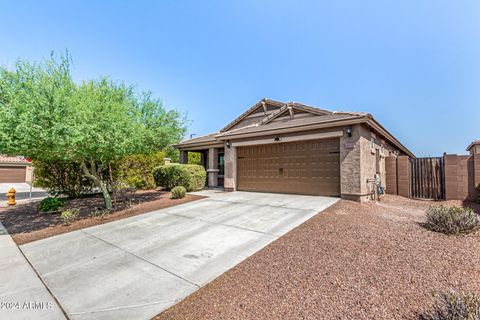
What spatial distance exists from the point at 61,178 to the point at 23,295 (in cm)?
1065

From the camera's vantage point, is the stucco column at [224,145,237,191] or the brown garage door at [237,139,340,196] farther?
the stucco column at [224,145,237,191]

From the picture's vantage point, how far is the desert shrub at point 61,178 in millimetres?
11008

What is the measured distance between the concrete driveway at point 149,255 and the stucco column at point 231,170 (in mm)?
4533

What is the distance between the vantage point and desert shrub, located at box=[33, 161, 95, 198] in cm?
1101

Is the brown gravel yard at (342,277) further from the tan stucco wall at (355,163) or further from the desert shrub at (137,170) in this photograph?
the desert shrub at (137,170)

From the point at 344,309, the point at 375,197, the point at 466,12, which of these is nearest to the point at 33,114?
the point at 344,309

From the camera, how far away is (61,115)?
6301 mm

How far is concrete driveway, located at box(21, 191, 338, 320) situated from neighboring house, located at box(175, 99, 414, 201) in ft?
7.13

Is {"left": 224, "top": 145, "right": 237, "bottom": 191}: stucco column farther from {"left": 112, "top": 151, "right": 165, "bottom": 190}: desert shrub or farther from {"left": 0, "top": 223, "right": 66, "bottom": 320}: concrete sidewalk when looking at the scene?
{"left": 0, "top": 223, "right": 66, "bottom": 320}: concrete sidewalk

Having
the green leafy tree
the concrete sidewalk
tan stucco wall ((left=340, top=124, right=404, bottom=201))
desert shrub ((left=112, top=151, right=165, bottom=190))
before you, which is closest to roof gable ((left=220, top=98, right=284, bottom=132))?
desert shrub ((left=112, top=151, right=165, bottom=190))

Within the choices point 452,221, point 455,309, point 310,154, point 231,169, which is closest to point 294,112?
point 310,154

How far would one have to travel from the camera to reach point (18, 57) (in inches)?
259

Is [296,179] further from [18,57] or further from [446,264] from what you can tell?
[18,57]

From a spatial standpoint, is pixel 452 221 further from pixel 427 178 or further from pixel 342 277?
pixel 427 178
